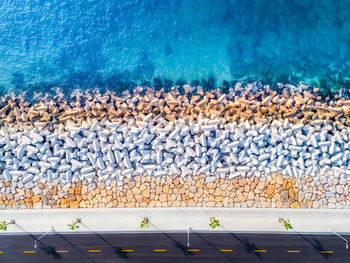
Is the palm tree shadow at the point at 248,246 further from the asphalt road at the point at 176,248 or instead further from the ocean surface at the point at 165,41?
the ocean surface at the point at 165,41

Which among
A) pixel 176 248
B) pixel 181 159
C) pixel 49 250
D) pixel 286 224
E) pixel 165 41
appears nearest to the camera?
pixel 286 224

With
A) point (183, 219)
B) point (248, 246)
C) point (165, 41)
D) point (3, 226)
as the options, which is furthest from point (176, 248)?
point (165, 41)

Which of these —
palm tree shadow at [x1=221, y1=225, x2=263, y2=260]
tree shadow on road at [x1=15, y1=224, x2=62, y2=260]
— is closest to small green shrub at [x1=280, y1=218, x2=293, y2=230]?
palm tree shadow at [x1=221, y1=225, x2=263, y2=260]

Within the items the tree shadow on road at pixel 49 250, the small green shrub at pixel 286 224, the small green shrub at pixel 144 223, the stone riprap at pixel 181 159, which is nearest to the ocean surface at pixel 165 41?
the stone riprap at pixel 181 159

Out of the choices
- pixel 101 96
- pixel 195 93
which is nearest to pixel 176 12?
pixel 195 93

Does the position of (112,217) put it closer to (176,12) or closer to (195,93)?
(195,93)

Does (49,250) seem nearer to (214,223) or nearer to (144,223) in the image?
(144,223)

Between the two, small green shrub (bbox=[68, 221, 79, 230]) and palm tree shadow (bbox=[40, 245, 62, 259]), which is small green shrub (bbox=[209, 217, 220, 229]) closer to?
small green shrub (bbox=[68, 221, 79, 230])
